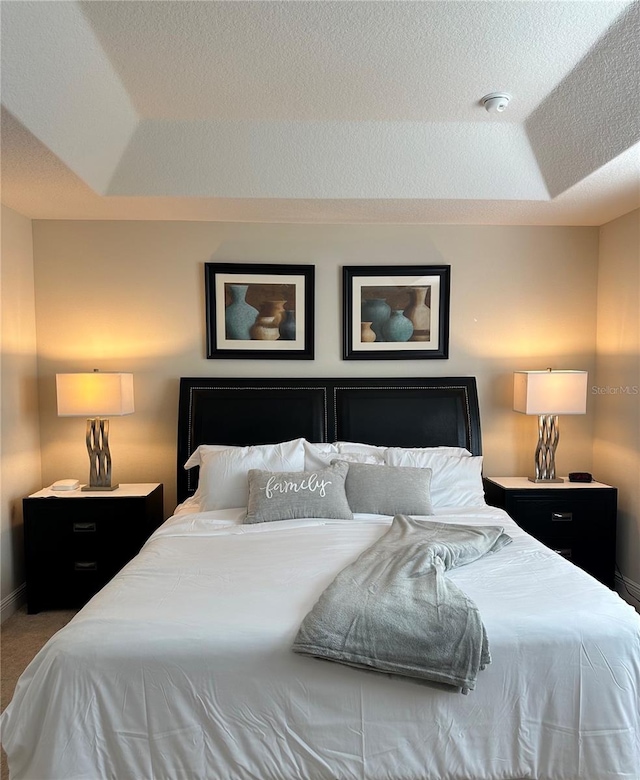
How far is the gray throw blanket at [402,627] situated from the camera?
163cm

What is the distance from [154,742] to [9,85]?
2444mm

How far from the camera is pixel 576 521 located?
131 inches

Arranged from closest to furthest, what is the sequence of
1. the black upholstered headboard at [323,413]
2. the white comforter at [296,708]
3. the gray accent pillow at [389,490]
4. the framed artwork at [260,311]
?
the white comforter at [296,708] → the gray accent pillow at [389,490] → the black upholstered headboard at [323,413] → the framed artwork at [260,311]

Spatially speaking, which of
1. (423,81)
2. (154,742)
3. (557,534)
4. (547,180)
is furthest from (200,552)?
(547,180)

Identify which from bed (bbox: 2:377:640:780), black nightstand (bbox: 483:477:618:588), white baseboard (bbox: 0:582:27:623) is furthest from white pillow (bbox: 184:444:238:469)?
black nightstand (bbox: 483:477:618:588)

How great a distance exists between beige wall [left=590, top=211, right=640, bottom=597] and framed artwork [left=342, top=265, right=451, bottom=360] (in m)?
1.13

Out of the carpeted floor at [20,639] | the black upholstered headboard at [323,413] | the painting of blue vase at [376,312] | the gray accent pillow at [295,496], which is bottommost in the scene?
the carpeted floor at [20,639]

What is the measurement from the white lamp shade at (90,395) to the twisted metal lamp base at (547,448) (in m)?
2.82

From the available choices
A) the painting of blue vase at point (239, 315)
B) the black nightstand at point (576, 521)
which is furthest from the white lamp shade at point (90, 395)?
the black nightstand at point (576, 521)

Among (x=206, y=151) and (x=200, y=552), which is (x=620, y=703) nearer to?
(x=200, y=552)

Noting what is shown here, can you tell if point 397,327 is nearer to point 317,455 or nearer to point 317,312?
point 317,312

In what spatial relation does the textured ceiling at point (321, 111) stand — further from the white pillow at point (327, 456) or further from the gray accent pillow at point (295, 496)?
the gray accent pillow at point (295, 496)

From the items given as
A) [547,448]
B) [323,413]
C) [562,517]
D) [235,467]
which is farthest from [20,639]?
[547,448]

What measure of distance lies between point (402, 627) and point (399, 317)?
2.44 metres
